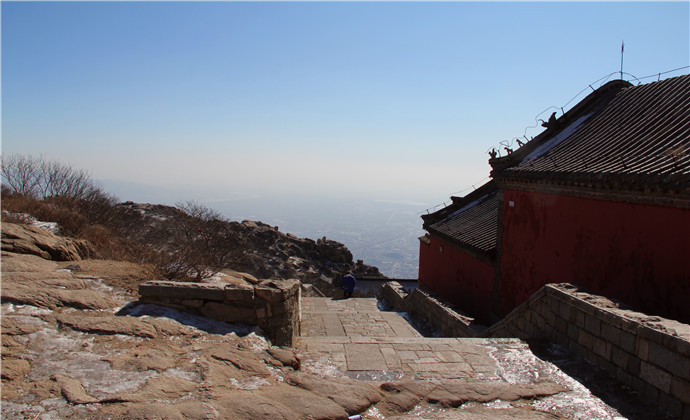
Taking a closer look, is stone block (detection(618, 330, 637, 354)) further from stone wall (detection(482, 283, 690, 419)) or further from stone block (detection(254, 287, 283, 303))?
stone block (detection(254, 287, 283, 303))

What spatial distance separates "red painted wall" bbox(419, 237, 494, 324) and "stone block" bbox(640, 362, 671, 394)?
7.67 meters

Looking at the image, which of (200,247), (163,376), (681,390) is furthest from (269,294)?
(200,247)

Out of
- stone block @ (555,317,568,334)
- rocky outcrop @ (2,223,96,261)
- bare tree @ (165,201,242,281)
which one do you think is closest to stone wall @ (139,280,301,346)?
bare tree @ (165,201,242,281)

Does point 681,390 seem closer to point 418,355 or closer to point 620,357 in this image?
point 620,357

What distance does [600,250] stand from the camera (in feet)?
26.6

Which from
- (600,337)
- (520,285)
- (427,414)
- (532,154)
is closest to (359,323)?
(520,285)

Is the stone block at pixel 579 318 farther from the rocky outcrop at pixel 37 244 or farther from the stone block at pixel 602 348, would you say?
the rocky outcrop at pixel 37 244

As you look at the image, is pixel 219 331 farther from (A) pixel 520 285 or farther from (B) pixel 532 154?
(B) pixel 532 154

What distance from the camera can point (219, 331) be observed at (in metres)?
5.40

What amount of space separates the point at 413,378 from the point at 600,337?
2.33 meters

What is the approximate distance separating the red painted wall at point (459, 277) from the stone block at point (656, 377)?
7666 millimetres

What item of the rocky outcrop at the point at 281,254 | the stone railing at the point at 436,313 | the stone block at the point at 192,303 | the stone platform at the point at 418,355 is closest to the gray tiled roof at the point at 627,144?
the stone platform at the point at 418,355

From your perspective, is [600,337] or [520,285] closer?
[600,337]

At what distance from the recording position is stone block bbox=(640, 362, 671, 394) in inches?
167
